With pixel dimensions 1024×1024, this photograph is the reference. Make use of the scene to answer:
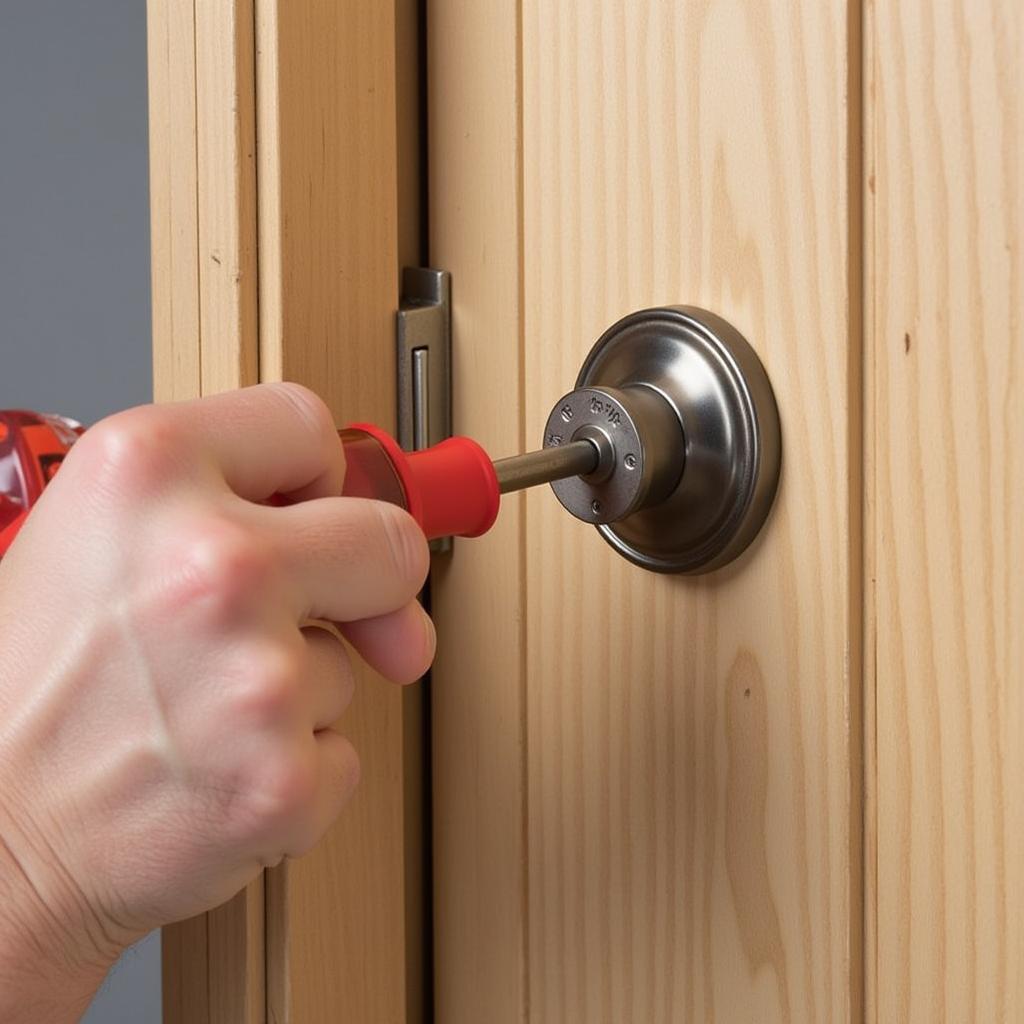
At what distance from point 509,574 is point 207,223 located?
6.3 inches

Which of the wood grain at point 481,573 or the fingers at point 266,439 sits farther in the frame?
the wood grain at point 481,573

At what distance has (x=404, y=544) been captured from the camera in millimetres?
383

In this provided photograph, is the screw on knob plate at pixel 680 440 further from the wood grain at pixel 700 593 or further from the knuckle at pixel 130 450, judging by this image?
the knuckle at pixel 130 450

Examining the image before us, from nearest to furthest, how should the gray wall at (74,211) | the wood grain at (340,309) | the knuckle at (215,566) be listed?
the knuckle at (215,566) < the wood grain at (340,309) < the gray wall at (74,211)

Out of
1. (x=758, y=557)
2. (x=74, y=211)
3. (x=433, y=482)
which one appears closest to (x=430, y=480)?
(x=433, y=482)

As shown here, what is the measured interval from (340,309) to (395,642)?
146mm

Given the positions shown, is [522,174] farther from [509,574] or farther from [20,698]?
[20,698]

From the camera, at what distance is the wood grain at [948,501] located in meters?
0.36

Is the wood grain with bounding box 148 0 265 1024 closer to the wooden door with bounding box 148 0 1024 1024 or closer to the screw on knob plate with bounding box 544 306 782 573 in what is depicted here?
the wooden door with bounding box 148 0 1024 1024

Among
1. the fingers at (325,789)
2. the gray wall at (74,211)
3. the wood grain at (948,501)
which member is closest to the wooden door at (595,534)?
the wood grain at (948,501)

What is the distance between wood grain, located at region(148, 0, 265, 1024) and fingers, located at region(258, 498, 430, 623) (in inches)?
4.7

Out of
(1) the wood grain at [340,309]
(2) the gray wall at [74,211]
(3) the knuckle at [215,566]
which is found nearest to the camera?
(3) the knuckle at [215,566]

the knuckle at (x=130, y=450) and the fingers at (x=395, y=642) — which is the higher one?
the knuckle at (x=130, y=450)

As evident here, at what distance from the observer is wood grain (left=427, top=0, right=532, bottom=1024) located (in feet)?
1.61
